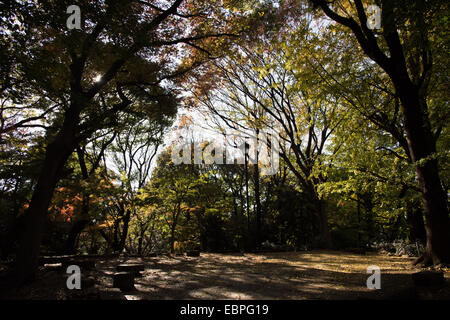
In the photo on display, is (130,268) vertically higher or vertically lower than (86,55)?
lower

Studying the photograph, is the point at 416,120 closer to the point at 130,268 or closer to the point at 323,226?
the point at 130,268

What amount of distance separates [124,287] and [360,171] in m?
6.71

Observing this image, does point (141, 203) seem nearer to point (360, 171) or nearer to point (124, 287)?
point (124, 287)

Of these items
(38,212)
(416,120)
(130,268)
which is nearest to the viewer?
(38,212)

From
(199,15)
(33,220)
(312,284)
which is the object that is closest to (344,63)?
(199,15)

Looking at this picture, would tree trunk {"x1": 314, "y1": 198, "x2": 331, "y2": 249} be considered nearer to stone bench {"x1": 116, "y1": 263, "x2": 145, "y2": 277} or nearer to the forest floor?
the forest floor

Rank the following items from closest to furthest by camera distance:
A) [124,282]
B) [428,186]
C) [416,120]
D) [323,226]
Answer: [124,282], [428,186], [416,120], [323,226]

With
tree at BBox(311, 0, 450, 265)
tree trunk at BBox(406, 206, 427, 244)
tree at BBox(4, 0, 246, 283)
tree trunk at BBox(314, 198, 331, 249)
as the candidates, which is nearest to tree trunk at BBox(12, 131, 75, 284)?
tree at BBox(4, 0, 246, 283)

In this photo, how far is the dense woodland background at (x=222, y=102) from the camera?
4.98 m

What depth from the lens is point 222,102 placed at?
1427 cm

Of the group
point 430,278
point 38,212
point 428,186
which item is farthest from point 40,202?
point 428,186

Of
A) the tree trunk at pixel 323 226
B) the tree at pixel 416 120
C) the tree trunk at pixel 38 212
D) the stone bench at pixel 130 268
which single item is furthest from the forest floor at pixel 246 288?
the tree trunk at pixel 323 226

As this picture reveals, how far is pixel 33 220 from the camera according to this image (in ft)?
16.0

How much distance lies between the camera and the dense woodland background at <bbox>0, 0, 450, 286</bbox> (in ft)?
16.4
